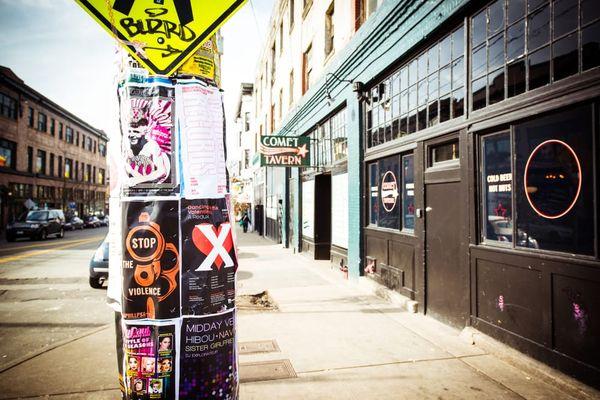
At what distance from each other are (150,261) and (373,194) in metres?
6.73

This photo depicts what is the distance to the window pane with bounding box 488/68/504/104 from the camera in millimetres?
4701

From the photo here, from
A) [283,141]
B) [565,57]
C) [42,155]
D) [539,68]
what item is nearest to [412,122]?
[539,68]

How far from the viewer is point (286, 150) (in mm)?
11242

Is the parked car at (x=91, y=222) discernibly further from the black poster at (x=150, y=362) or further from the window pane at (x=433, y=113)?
the black poster at (x=150, y=362)

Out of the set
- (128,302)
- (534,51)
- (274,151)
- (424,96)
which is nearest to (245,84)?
(274,151)

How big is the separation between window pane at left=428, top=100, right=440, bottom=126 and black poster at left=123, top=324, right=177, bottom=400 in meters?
5.44

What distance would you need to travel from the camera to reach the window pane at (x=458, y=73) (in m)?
5.46

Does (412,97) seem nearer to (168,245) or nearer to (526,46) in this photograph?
(526,46)

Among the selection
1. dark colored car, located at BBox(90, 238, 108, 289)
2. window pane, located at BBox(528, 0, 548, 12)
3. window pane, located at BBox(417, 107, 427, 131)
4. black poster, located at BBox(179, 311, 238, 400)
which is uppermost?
window pane, located at BBox(528, 0, 548, 12)

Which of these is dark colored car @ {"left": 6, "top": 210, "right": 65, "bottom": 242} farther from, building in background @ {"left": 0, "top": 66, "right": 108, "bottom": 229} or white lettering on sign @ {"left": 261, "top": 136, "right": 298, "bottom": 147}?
white lettering on sign @ {"left": 261, "top": 136, "right": 298, "bottom": 147}

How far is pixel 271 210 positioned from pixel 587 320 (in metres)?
17.9

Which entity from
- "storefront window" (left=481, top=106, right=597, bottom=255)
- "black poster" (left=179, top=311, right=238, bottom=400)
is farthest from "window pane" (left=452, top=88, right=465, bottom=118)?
"black poster" (left=179, top=311, right=238, bottom=400)

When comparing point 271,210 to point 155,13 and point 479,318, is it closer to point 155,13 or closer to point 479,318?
point 479,318

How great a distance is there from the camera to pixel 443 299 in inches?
228
